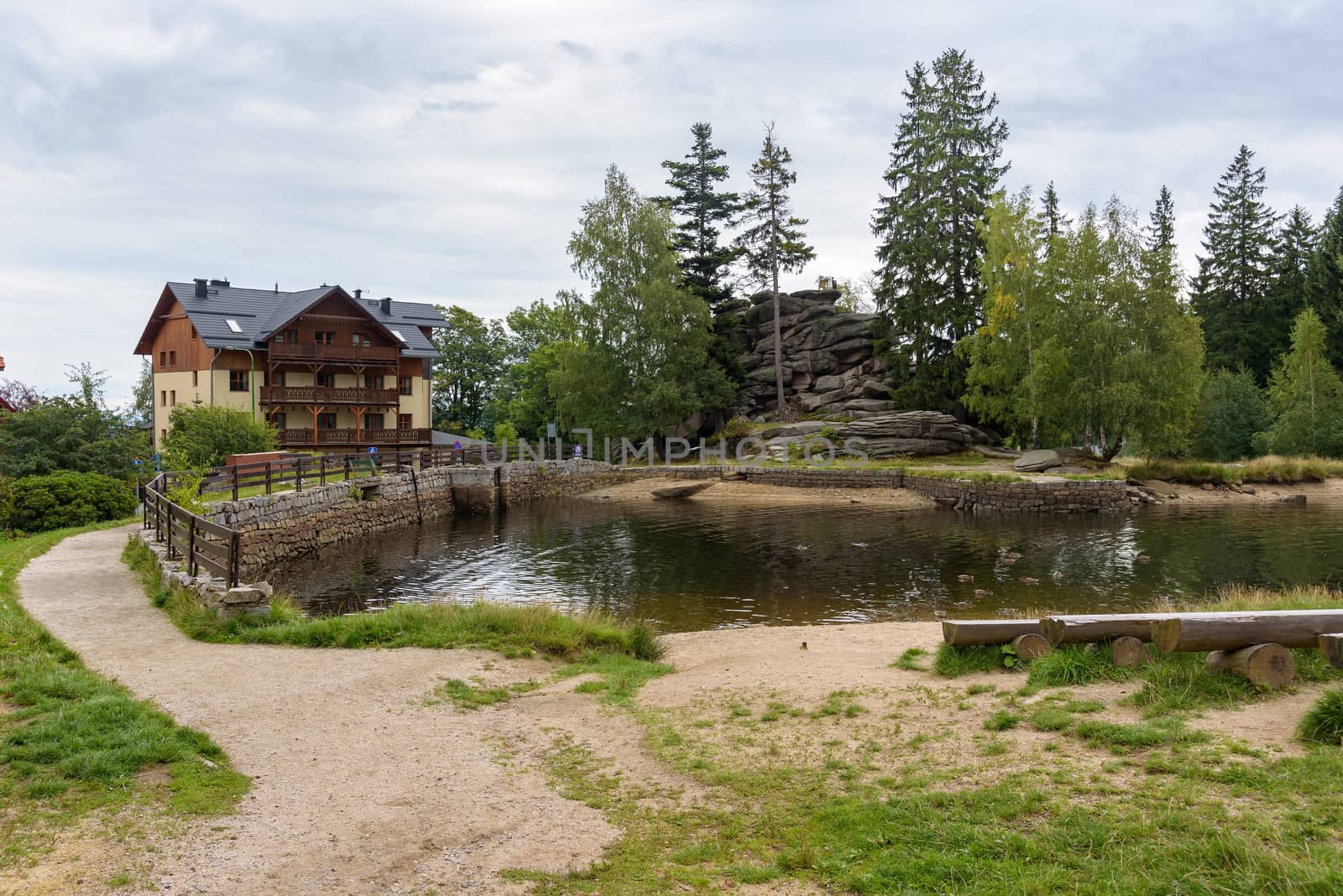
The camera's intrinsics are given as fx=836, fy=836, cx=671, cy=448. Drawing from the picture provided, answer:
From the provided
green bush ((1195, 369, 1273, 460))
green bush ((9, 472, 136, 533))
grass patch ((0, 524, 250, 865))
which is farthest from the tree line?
grass patch ((0, 524, 250, 865))

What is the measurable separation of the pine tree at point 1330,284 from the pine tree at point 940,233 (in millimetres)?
21102

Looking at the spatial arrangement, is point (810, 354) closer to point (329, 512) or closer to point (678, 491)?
point (678, 491)

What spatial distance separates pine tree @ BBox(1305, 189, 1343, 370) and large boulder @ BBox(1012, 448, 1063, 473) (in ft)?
77.4

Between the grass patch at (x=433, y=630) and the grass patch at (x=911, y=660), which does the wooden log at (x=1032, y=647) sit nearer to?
the grass patch at (x=911, y=660)

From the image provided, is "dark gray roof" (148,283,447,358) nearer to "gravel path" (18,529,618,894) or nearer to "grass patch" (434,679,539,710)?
"gravel path" (18,529,618,894)

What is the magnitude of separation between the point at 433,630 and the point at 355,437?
139 feet

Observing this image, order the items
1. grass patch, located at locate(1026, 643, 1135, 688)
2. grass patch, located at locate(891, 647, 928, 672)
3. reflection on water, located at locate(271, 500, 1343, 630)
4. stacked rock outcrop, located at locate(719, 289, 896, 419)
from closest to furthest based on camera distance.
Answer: grass patch, located at locate(1026, 643, 1135, 688) < grass patch, located at locate(891, 647, 928, 672) < reflection on water, located at locate(271, 500, 1343, 630) < stacked rock outcrop, located at locate(719, 289, 896, 419)

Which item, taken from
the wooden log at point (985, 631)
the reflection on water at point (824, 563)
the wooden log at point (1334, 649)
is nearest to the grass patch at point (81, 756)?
the wooden log at point (985, 631)

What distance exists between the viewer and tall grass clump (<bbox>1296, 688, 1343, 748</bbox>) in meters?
5.91

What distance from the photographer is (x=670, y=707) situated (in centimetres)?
890

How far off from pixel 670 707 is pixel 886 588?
11.0 meters

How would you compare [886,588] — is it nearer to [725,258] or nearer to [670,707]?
[670,707]

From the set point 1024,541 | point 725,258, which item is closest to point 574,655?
point 1024,541

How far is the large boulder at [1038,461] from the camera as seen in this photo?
129ft
